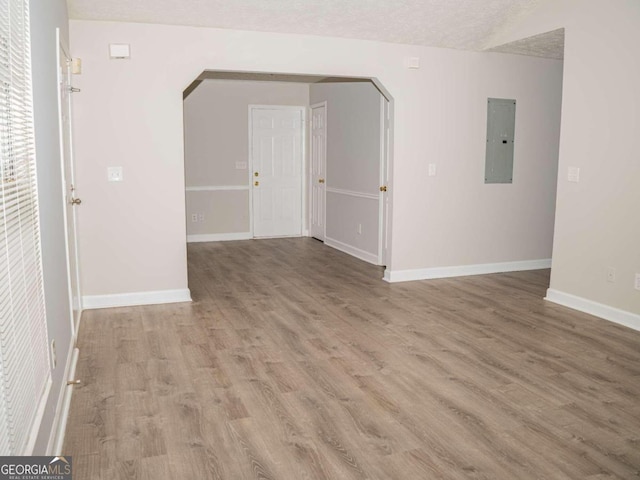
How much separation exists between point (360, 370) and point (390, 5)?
3.19 m

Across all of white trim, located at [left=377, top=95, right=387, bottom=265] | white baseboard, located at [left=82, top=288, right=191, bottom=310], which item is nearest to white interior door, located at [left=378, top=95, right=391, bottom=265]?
white trim, located at [left=377, top=95, right=387, bottom=265]

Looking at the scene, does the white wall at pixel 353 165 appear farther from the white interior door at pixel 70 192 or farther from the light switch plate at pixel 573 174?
the white interior door at pixel 70 192

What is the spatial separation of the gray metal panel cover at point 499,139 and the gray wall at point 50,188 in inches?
174

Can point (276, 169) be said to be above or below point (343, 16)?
below

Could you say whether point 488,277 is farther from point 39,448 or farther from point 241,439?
point 39,448

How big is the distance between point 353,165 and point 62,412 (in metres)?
5.38

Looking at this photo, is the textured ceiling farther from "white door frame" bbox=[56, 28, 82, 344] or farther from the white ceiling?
A: "white door frame" bbox=[56, 28, 82, 344]

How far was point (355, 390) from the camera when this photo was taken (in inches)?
128

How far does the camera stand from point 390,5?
4941mm

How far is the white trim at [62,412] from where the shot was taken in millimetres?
2471

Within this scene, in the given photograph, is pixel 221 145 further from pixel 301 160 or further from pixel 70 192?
pixel 70 192

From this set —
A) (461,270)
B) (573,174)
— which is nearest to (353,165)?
(461,270)

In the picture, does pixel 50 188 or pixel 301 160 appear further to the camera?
pixel 301 160

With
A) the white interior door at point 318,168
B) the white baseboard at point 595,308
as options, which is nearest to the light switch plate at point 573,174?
the white baseboard at point 595,308
